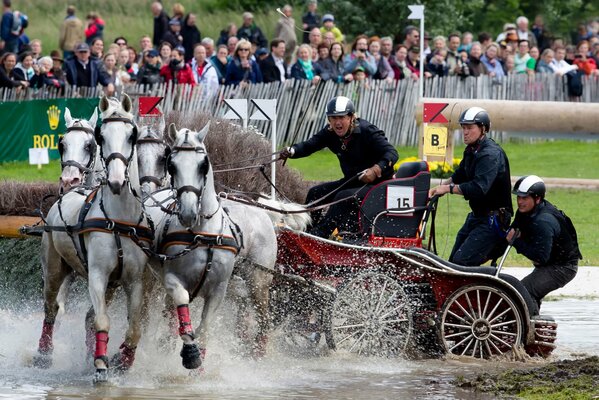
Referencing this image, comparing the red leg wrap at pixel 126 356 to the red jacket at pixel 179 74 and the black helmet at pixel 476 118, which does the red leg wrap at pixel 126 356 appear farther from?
the red jacket at pixel 179 74

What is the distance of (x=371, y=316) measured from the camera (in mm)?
11633

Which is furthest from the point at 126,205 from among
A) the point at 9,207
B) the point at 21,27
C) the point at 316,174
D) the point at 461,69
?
the point at 461,69

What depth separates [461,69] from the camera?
28.2 meters

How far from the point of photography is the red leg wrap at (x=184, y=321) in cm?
1029

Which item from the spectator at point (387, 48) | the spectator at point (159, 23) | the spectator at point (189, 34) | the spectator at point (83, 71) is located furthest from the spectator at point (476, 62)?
the spectator at point (83, 71)

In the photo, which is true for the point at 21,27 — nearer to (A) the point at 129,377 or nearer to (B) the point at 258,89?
(B) the point at 258,89

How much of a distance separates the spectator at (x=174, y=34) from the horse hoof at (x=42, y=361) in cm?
1632

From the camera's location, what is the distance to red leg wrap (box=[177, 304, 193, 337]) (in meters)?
10.3

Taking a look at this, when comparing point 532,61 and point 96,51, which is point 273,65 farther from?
point 532,61

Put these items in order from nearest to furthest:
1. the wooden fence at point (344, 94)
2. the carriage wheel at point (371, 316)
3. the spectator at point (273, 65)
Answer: the carriage wheel at point (371, 316) < the wooden fence at point (344, 94) < the spectator at point (273, 65)

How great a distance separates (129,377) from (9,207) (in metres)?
4.13

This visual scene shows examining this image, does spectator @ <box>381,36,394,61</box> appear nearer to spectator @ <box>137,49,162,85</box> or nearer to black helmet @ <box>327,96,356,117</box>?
spectator @ <box>137,49,162,85</box>

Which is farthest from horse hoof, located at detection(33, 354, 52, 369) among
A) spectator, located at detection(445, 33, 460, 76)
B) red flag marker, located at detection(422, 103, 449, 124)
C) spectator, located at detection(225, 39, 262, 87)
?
spectator, located at detection(445, 33, 460, 76)

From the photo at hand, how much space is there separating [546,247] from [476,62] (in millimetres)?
17162
